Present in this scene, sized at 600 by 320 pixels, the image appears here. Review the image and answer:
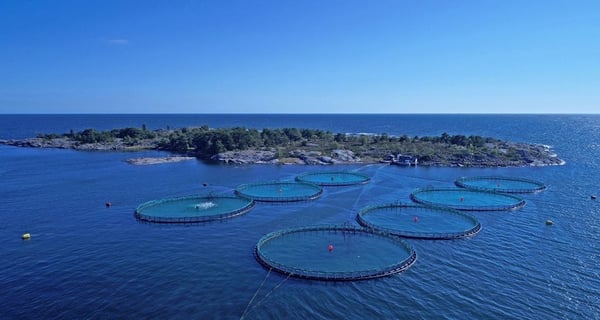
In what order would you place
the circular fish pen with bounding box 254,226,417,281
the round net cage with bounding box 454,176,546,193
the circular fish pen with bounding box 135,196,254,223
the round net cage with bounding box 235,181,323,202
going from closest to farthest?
the circular fish pen with bounding box 254,226,417,281
the circular fish pen with bounding box 135,196,254,223
the round net cage with bounding box 235,181,323,202
the round net cage with bounding box 454,176,546,193

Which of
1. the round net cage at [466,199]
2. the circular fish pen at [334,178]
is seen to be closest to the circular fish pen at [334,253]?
the round net cage at [466,199]

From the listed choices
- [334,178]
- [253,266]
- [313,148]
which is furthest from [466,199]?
[313,148]

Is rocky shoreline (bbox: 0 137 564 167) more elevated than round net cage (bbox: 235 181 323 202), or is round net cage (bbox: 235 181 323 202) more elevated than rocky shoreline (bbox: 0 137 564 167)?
rocky shoreline (bbox: 0 137 564 167)

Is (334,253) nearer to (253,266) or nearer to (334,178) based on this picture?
(253,266)

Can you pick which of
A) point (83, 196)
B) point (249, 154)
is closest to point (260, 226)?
point (83, 196)

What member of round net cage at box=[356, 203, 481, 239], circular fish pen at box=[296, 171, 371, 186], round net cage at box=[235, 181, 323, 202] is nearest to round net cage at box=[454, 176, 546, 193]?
round net cage at box=[356, 203, 481, 239]

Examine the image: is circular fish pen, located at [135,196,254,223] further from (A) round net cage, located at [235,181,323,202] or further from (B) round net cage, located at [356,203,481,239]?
(B) round net cage, located at [356,203,481,239]

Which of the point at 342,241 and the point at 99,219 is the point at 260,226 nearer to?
the point at 342,241
